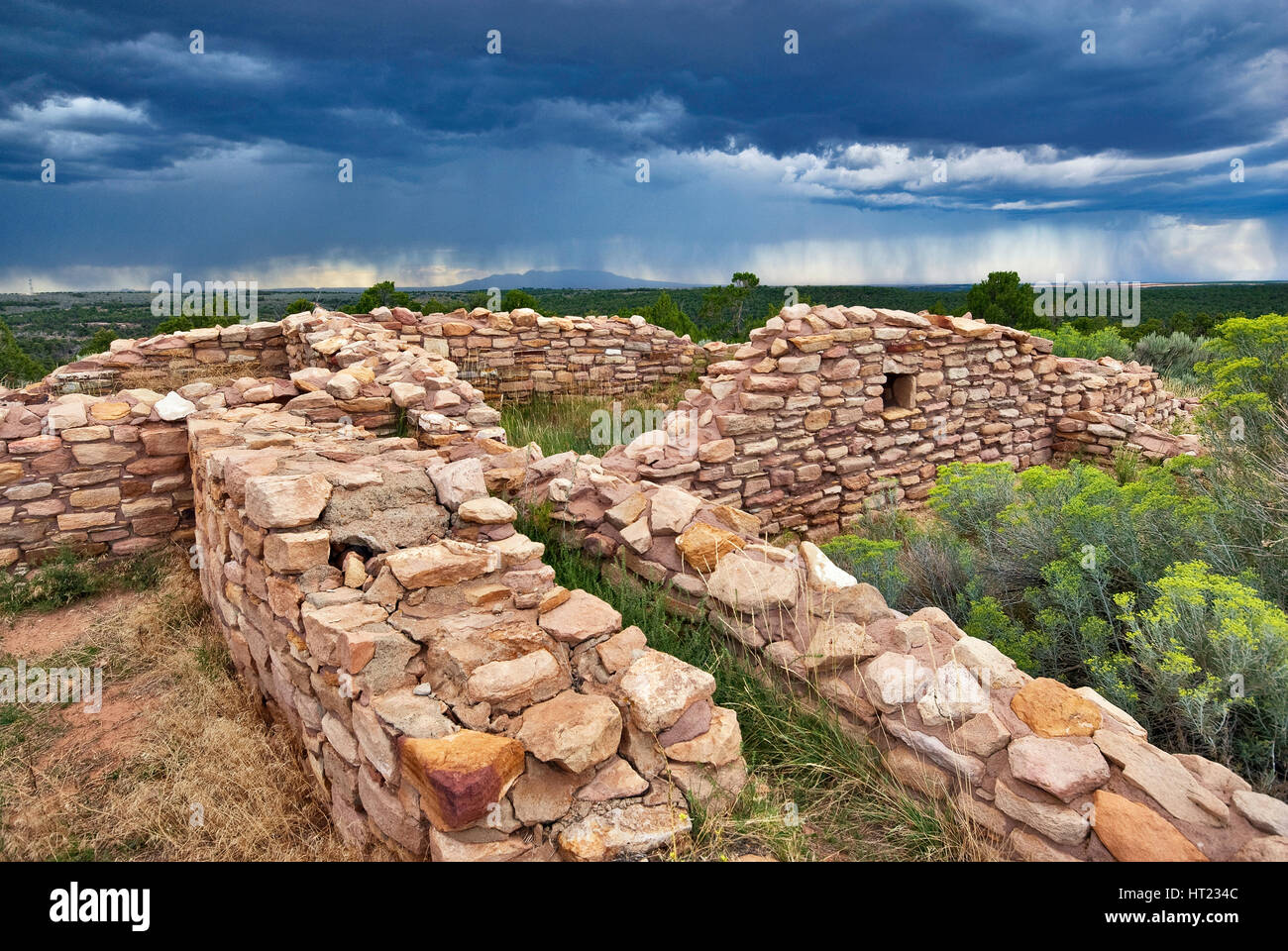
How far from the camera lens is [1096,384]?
9.94 metres

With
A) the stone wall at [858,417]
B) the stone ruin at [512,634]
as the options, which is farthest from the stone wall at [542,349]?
the stone wall at [858,417]

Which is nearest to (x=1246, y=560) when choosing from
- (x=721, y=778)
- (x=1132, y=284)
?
(x=721, y=778)

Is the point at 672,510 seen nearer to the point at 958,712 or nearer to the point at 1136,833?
the point at 958,712

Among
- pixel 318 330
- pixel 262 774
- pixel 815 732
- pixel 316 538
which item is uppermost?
pixel 318 330

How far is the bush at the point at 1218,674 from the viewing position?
279 centimetres

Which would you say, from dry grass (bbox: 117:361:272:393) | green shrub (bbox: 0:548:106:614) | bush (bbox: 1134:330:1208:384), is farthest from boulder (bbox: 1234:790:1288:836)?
bush (bbox: 1134:330:1208:384)

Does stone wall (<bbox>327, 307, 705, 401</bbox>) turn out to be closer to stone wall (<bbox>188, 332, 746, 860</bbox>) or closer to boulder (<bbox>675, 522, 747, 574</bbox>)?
stone wall (<bbox>188, 332, 746, 860</bbox>)

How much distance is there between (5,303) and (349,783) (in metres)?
48.6

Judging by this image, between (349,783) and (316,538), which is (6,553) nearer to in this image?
(316,538)

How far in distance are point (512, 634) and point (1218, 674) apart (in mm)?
2973

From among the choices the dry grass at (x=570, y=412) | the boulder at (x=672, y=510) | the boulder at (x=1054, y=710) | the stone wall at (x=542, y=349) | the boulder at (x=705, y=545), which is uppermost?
the stone wall at (x=542, y=349)

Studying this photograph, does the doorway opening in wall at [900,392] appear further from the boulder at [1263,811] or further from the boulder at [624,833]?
the boulder at [624,833]

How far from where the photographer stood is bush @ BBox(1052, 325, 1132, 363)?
12.9m

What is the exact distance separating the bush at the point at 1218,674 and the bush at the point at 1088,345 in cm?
1101
